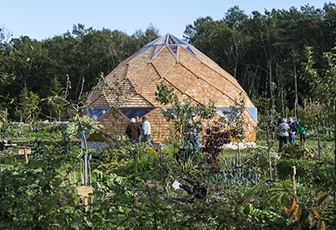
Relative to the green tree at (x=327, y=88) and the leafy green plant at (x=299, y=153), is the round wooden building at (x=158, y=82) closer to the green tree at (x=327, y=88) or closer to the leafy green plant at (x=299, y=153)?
the leafy green plant at (x=299, y=153)

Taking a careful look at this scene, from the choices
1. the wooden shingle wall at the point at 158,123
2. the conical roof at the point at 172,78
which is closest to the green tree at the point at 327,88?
the wooden shingle wall at the point at 158,123

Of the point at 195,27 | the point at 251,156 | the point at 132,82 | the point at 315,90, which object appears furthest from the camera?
the point at 195,27

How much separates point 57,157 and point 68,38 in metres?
51.8

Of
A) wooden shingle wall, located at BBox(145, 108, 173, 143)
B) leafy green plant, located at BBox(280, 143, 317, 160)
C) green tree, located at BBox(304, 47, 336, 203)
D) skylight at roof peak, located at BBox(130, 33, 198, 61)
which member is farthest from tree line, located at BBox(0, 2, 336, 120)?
green tree, located at BBox(304, 47, 336, 203)

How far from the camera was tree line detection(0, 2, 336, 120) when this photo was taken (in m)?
30.8

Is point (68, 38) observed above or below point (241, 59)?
above

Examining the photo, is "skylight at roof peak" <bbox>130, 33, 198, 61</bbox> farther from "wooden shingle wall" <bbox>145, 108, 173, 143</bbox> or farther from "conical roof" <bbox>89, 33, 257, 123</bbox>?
"wooden shingle wall" <bbox>145, 108, 173, 143</bbox>

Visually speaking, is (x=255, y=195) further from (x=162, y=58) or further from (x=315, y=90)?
(x=162, y=58)

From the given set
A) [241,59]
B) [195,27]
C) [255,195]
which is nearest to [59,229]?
[255,195]

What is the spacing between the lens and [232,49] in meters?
38.3

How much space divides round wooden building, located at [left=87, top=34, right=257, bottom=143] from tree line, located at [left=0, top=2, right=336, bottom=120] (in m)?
9.84

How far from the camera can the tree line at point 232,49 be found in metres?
30.8

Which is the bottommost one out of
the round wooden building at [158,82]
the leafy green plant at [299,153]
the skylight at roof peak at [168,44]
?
the leafy green plant at [299,153]

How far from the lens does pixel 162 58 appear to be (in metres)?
17.8
